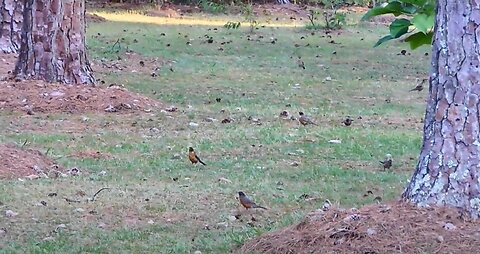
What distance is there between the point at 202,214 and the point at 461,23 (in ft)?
6.79

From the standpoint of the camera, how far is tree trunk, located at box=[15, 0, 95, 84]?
411 inches

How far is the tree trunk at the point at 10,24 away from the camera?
14.0m

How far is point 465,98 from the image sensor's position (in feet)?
15.4

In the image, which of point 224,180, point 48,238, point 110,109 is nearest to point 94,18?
point 110,109

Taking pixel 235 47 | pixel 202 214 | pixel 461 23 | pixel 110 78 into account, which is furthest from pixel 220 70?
pixel 461 23

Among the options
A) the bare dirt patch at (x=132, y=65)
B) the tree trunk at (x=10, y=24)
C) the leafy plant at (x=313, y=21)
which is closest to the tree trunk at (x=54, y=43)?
the bare dirt patch at (x=132, y=65)

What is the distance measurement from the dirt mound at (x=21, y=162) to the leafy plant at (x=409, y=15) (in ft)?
11.3

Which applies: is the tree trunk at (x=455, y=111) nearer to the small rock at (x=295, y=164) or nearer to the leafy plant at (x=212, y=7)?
the small rock at (x=295, y=164)

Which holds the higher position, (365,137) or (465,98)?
(465,98)

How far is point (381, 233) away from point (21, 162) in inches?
134

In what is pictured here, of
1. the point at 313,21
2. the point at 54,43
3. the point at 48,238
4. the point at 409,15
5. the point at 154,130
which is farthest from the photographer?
the point at 313,21

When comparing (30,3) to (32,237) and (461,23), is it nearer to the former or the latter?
(32,237)

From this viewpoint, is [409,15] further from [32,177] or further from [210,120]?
[210,120]

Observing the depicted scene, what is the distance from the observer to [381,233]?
4.65m
